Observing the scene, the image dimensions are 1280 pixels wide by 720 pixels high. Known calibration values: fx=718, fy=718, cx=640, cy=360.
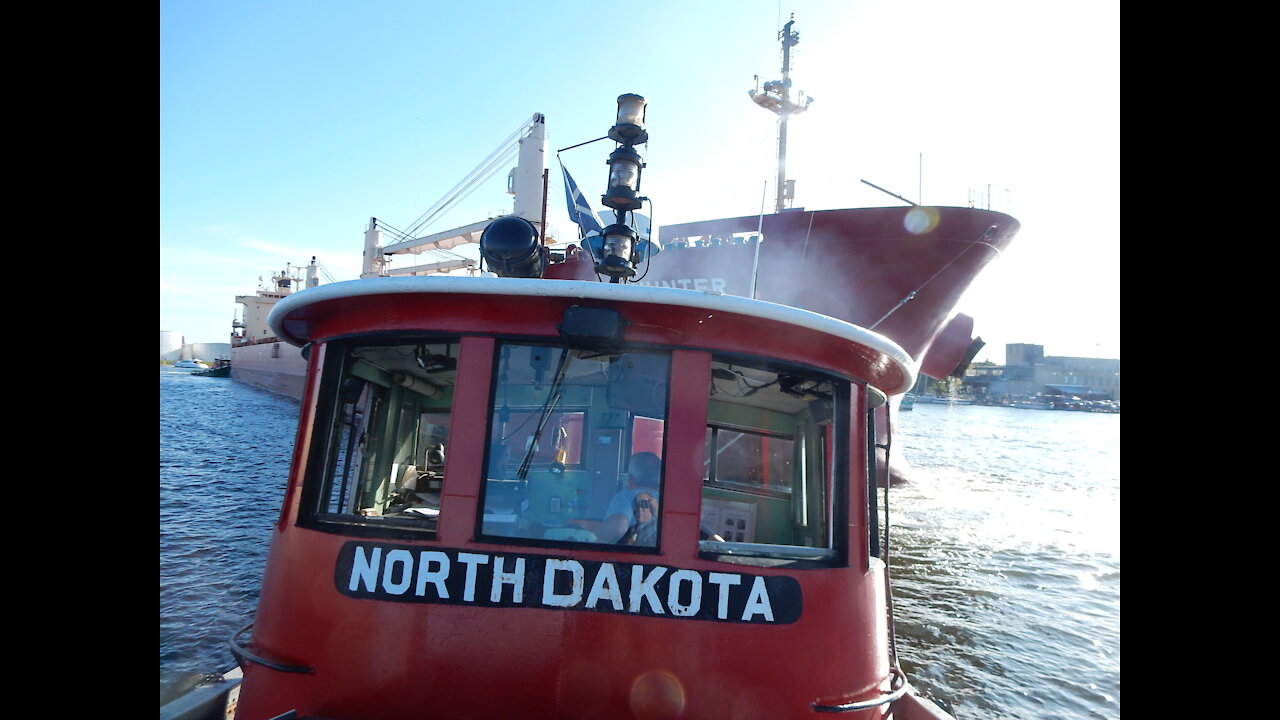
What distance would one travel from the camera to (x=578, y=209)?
28.6 ft

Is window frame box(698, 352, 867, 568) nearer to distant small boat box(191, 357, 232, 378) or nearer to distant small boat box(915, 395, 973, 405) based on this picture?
distant small boat box(191, 357, 232, 378)

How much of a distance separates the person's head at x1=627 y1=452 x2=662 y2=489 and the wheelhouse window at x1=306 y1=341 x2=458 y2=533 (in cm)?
94

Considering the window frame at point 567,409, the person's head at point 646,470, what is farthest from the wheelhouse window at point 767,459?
the window frame at point 567,409

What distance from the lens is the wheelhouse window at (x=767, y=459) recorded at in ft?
14.5

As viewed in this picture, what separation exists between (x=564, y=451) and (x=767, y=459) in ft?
9.27

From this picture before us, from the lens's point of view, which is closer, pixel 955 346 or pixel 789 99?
pixel 955 346

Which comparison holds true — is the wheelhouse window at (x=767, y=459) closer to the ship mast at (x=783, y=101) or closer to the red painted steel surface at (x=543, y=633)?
the red painted steel surface at (x=543, y=633)

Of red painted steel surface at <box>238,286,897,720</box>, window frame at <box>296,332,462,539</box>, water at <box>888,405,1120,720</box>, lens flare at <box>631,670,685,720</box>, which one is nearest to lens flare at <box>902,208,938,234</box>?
water at <box>888,405,1120,720</box>

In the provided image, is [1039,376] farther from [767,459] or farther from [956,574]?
[767,459]

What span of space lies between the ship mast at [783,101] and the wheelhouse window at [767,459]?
19.3 meters
